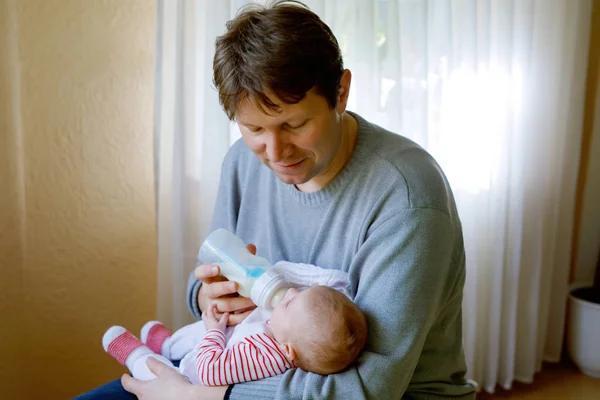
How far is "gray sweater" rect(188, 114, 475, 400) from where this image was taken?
113cm

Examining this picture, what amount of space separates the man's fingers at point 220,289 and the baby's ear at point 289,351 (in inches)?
8.7

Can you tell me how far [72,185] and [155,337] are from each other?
2.05 ft

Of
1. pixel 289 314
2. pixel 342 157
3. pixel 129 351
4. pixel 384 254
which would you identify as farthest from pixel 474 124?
pixel 129 351

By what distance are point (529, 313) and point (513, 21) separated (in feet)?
3.70

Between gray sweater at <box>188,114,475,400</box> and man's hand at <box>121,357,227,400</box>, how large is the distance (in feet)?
0.19

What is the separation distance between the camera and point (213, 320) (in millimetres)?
1370

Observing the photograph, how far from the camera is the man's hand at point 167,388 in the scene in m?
1.20

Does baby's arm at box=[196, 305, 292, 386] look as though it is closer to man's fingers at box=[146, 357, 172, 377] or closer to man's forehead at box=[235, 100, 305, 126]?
man's fingers at box=[146, 357, 172, 377]

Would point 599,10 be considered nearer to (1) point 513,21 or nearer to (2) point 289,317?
(1) point 513,21

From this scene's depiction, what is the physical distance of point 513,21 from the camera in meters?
2.18

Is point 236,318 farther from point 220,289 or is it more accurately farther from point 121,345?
point 121,345

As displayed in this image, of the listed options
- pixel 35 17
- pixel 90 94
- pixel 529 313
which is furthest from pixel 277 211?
pixel 529 313

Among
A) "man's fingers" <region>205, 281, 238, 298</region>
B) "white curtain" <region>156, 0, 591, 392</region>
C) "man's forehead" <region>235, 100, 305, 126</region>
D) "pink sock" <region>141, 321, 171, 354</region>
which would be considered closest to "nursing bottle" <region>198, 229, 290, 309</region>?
"man's fingers" <region>205, 281, 238, 298</region>

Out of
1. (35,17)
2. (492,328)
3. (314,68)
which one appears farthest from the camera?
(492,328)
